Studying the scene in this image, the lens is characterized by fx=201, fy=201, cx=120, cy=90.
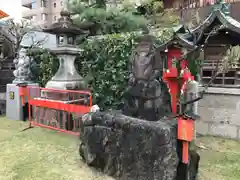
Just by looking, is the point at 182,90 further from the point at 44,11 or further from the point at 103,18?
the point at 44,11

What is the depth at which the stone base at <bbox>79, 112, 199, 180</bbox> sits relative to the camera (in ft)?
8.86

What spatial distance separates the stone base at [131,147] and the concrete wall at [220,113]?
2.86m

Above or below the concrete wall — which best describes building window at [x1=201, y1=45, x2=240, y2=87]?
above

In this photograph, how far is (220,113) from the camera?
17.9 feet

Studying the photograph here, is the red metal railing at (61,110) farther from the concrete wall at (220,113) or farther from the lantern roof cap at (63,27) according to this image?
the concrete wall at (220,113)

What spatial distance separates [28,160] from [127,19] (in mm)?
6744

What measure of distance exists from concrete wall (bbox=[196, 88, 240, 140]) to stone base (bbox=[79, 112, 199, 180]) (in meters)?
2.86

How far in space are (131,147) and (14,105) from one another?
212 inches

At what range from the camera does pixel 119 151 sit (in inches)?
121

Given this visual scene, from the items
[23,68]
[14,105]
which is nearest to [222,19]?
[23,68]

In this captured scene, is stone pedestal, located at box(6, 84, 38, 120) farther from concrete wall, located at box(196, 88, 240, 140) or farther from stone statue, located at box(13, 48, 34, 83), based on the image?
concrete wall, located at box(196, 88, 240, 140)

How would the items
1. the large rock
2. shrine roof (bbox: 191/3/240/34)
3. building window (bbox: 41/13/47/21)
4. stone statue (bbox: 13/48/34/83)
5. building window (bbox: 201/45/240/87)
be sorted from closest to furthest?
the large rock → shrine roof (bbox: 191/3/240/34) → building window (bbox: 201/45/240/87) → stone statue (bbox: 13/48/34/83) → building window (bbox: 41/13/47/21)

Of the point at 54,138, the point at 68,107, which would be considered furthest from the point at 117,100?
the point at 54,138

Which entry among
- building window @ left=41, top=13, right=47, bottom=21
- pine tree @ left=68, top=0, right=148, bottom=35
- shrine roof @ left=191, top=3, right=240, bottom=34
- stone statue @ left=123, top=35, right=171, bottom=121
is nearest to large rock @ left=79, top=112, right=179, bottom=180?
stone statue @ left=123, top=35, right=171, bottom=121
